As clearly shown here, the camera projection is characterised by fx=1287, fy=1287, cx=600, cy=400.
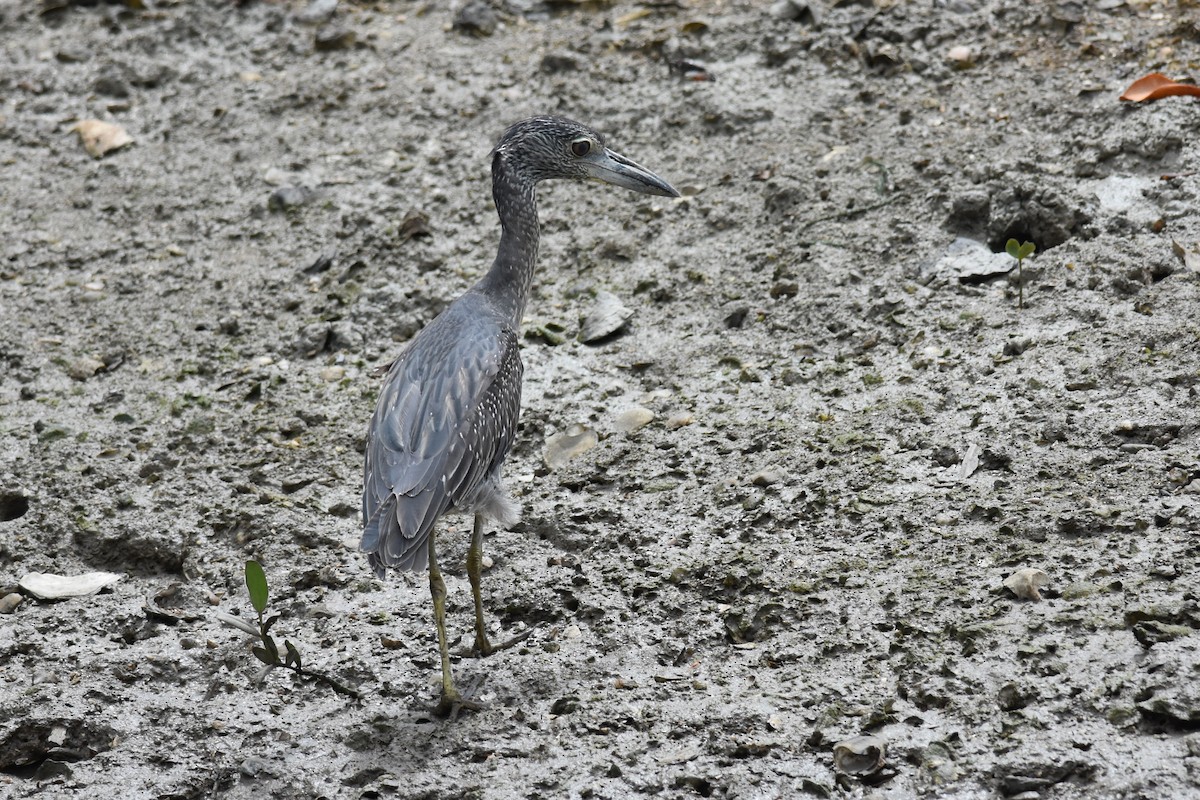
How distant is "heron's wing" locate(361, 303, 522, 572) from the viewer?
12.6 feet

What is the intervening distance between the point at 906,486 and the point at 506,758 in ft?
5.38

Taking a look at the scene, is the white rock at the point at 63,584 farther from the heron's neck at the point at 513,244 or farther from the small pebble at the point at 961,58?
the small pebble at the point at 961,58

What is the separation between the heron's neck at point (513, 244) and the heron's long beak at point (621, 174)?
0.92 feet

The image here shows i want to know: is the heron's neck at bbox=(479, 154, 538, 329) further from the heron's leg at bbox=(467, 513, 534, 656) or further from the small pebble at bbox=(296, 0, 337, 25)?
the small pebble at bbox=(296, 0, 337, 25)

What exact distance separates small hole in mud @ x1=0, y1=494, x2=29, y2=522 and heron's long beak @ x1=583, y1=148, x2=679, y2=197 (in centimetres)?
248

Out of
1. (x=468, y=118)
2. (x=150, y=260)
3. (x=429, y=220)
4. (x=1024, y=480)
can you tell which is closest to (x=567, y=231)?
(x=429, y=220)

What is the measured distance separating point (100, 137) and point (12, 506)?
308 centimetres

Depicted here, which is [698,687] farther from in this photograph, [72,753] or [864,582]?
[72,753]

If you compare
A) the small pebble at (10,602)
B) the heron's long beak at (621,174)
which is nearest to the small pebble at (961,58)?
the heron's long beak at (621,174)

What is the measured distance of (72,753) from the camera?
3.81m

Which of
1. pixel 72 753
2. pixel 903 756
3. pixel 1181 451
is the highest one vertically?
pixel 1181 451

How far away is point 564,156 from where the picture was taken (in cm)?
493

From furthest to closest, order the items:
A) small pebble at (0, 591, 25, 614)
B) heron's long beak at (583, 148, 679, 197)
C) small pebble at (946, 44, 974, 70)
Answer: small pebble at (946, 44, 974, 70)
heron's long beak at (583, 148, 679, 197)
small pebble at (0, 591, 25, 614)

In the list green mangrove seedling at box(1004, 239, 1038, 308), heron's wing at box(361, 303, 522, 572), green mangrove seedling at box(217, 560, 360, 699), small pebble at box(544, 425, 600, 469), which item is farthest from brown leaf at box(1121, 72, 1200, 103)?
green mangrove seedling at box(217, 560, 360, 699)
